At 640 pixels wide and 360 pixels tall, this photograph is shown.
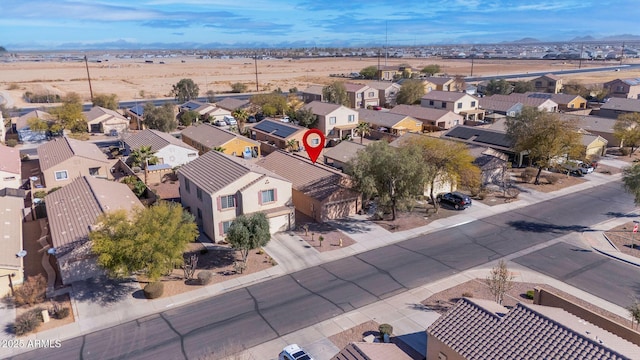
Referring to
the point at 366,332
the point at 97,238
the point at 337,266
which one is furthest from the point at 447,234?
the point at 97,238

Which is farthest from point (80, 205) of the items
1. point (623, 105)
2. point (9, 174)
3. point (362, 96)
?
point (623, 105)

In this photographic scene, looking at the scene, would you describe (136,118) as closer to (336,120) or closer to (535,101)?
(336,120)

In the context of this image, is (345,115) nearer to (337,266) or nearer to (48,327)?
(337,266)

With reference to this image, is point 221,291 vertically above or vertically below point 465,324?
below

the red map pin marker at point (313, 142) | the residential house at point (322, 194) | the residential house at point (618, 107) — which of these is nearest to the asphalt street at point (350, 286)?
the residential house at point (322, 194)

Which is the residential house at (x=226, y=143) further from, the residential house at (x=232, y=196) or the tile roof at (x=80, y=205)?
the residential house at (x=232, y=196)

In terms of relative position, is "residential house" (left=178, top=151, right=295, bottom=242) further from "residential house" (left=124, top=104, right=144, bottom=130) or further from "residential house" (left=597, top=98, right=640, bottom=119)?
"residential house" (left=597, top=98, right=640, bottom=119)
